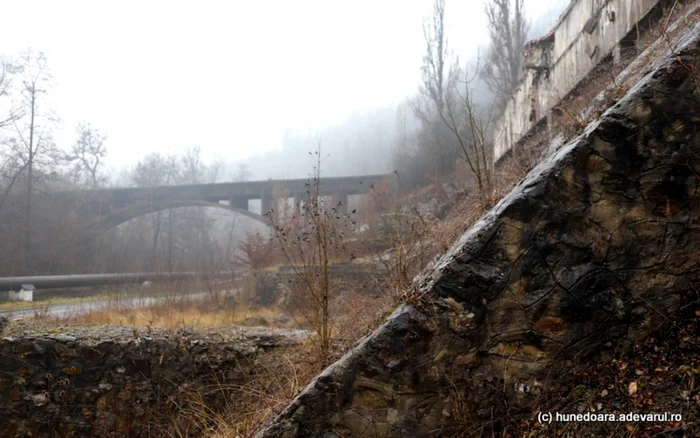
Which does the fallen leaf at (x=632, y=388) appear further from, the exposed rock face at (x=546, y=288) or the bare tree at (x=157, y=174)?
the bare tree at (x=157, y=174)

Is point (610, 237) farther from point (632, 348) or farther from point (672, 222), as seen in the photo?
point (632, 348)

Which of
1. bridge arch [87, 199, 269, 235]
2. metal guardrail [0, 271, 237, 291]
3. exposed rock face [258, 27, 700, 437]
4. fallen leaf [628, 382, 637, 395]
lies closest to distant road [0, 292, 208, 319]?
metal guardrail [0, 271, 237, 291]

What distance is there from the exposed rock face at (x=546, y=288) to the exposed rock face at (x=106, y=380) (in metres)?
2.63

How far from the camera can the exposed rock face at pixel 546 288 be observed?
303 centimetres

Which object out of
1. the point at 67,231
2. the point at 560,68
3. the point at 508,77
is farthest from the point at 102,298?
the point at 508,77

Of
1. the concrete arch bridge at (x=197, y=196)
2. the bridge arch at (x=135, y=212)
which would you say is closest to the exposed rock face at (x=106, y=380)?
the bridge arch at (x=135, y=212)

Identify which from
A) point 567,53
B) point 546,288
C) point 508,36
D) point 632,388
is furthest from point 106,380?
point 508,36

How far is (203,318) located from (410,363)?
21.7ft

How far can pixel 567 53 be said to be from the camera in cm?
839

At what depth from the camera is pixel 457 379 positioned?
10.1 feet

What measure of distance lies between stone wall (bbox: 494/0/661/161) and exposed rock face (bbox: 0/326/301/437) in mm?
6141

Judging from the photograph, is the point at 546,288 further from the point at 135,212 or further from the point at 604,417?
the point at 135,212

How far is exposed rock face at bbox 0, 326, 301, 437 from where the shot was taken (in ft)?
17.0

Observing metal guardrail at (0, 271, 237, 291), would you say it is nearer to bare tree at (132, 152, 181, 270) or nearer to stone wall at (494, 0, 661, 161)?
stone wall at (494, 0, 661, 161)
